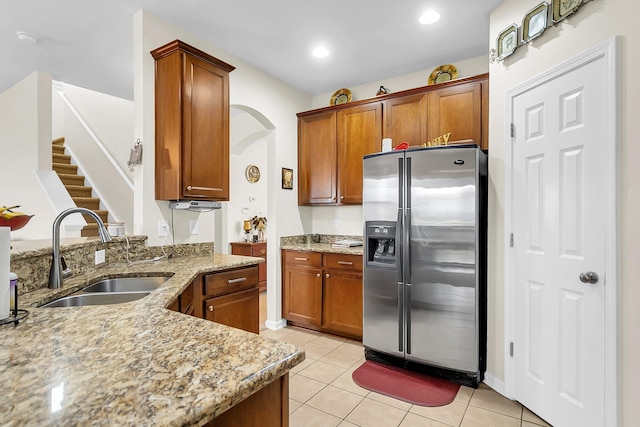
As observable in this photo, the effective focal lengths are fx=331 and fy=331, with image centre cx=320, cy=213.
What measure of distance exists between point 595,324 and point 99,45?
4.15m

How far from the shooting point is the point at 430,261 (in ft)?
8.32

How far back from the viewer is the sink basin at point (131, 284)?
6.24 feet

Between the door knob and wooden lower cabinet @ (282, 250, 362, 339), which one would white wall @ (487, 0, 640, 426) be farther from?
wooden lower cabinet @ (282, 250, 362, 339)

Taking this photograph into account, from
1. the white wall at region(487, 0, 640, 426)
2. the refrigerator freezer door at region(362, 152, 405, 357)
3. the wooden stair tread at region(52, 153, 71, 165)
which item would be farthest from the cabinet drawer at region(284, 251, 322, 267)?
the wooden stair tread at region(52, 153, 71, 165)

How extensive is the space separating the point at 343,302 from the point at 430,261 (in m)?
1.14

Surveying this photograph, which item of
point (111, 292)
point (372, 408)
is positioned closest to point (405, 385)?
point (372, 408)

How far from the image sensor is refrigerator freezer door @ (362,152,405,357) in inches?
106

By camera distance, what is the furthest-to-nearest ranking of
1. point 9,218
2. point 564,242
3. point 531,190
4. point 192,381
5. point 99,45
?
point 99,45
point 531,190
point 564,242
point 9,218
point 192,381

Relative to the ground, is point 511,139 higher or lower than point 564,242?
higher

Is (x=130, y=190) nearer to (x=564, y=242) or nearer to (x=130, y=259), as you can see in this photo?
(x=130, y=259)

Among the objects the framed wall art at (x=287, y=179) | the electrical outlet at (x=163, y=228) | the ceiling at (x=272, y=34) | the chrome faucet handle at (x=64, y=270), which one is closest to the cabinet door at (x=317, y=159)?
the framed wall art at (x=287, y=179)

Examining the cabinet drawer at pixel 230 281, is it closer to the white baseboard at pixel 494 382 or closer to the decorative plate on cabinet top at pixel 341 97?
the white baseboard at pixel 494 382

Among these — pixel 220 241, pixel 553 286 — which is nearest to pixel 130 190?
pixel 220 241

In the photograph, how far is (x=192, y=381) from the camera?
2.28 ft
